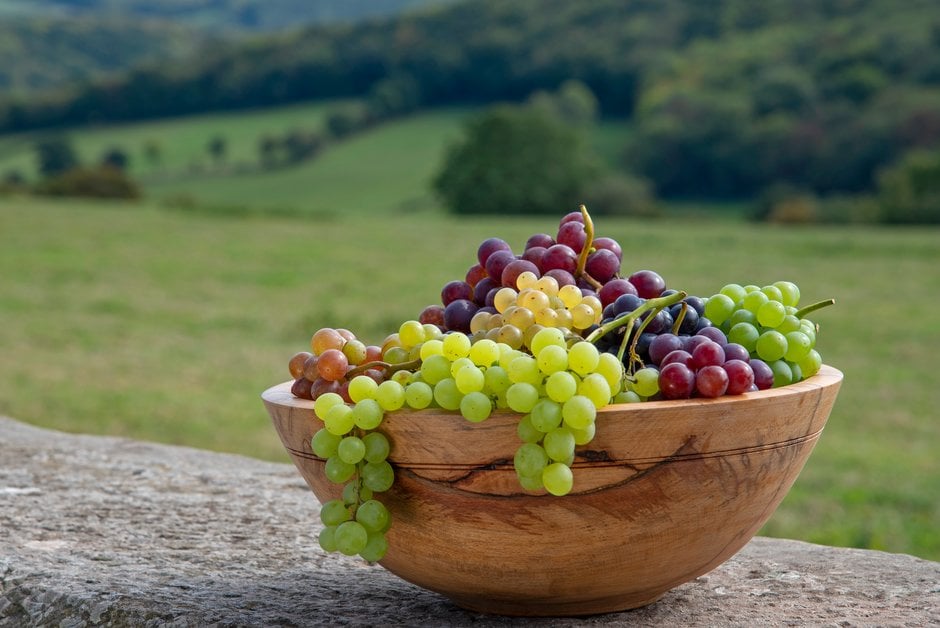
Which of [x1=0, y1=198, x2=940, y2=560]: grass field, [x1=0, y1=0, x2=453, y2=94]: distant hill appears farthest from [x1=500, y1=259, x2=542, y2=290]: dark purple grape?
[x1=0, y1=0, x2=453, y2=94]: distant hill

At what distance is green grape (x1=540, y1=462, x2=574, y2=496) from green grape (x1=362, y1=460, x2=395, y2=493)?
25 centimetres

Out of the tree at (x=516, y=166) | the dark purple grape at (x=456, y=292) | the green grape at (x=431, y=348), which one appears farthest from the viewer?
the tree at (x=516, y=166)

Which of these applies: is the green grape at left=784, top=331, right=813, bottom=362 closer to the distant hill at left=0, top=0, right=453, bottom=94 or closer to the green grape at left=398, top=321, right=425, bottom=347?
the green grape at left=398, top=321, right=425, bottom=347

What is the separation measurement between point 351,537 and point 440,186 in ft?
147

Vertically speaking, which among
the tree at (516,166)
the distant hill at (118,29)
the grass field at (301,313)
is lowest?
the grass field at (301,313)

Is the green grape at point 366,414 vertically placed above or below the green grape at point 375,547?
above

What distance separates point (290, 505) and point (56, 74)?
3748 inches

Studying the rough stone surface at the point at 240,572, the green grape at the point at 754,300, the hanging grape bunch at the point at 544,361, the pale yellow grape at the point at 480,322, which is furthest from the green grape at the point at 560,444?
the green grape at the point at 754,300

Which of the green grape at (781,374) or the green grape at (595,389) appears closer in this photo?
the green grape at (595,389)

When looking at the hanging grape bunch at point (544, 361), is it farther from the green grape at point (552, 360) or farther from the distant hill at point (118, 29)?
the distant hill at point (118, 29)

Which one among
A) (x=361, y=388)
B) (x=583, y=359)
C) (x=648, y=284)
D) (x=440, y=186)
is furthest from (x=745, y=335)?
(x=440, y=186)

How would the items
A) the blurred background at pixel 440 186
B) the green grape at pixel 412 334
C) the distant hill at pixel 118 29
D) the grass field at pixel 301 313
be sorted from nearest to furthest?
the green grape at pixel 412 334, the grass field at pixel 301 313, the blurred background at pixel 440 186, the distant hill at pixel 118 29

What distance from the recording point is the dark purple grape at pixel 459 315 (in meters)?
1.76

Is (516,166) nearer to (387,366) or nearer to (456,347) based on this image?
(387,366)
